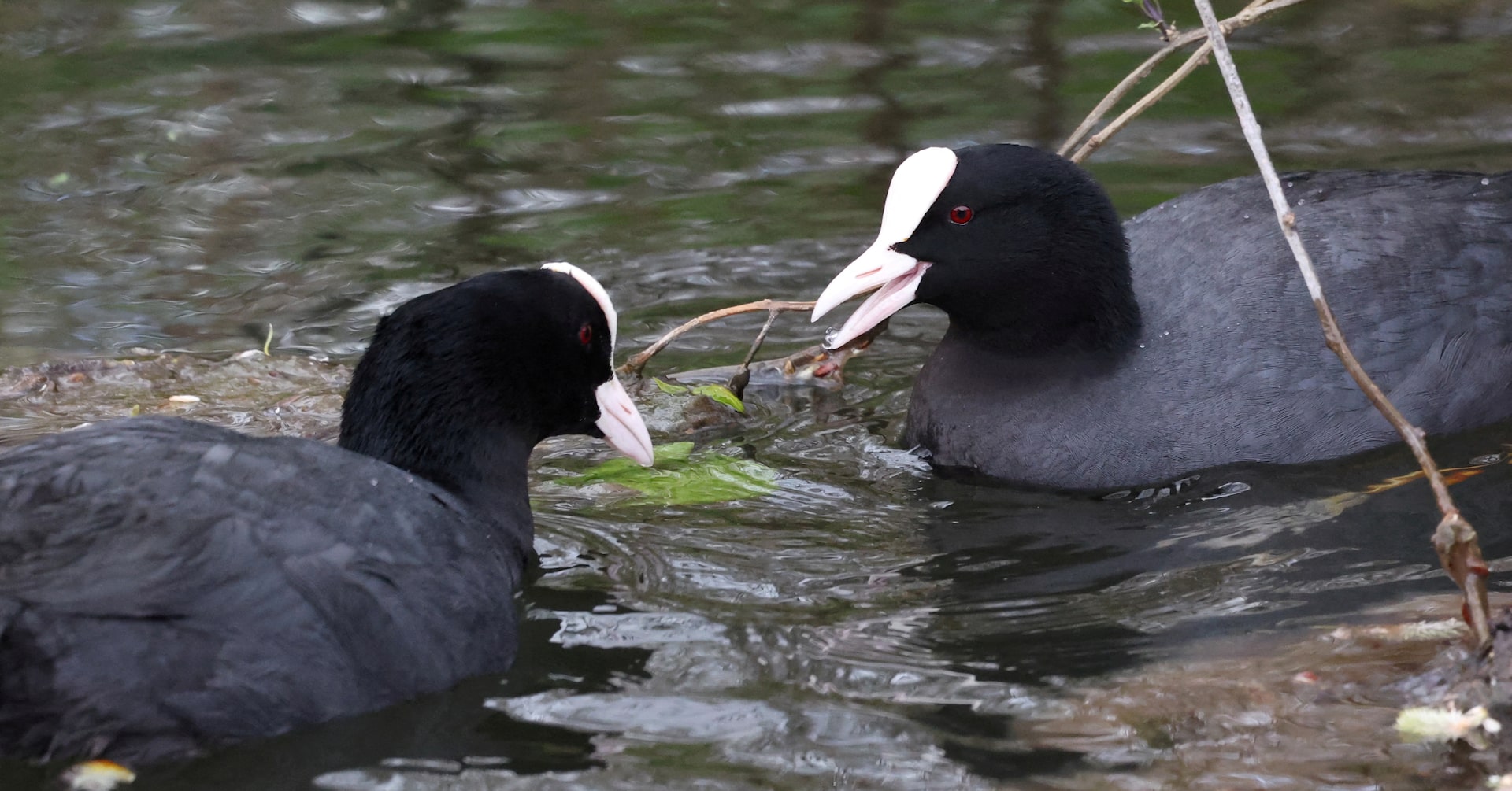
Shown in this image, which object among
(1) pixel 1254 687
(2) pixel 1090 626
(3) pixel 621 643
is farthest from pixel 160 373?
(1) pixel 1254 687

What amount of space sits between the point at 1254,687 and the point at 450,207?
450 cm

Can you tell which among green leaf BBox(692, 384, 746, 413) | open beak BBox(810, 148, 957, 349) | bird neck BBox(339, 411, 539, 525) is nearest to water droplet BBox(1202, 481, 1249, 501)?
open beak BBox(810, 148, 957, 349)

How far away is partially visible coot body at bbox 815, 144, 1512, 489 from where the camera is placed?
201 inches

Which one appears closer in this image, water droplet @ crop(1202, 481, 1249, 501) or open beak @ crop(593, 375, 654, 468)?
open beak @ crop(593, 375, 654, 468)

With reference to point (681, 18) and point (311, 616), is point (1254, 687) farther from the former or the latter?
point (681, 18)

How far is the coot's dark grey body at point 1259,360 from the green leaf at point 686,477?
561mm

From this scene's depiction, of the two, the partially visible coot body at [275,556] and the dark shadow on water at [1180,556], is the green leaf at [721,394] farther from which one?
the partially visible coot body at [275,556]

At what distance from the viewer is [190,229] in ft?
24.1

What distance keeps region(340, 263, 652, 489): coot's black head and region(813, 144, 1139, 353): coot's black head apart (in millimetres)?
872

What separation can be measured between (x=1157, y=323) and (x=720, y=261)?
6.85ft

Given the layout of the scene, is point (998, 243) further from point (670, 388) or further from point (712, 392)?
point (670, 388)

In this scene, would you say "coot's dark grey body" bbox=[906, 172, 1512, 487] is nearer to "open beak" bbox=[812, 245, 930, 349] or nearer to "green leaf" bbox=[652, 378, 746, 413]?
"open beak" bbox=[812, 245, 930, 349]

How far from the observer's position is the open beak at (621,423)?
4707 mm

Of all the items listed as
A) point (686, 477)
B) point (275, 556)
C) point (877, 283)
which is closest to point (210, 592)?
point (275, 556)
